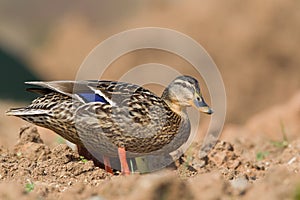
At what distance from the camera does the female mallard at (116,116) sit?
7371 millimetres

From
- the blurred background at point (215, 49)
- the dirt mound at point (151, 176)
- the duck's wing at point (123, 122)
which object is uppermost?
the blurred background at point (215, 49)

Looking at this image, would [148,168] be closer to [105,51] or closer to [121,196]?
[121,196]

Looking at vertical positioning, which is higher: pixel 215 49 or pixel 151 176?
pixel 215 49

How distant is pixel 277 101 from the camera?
21.9 metres

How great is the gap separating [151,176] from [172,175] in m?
0.17

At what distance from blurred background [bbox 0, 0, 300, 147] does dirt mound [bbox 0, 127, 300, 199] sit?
1110 cm

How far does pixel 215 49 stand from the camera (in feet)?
78.6

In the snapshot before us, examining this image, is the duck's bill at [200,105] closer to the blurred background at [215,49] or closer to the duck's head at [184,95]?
the duck's head at [184,95]

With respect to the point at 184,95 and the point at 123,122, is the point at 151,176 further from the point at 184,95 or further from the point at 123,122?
the point at 184,95

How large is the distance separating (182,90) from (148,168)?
2.67 feet

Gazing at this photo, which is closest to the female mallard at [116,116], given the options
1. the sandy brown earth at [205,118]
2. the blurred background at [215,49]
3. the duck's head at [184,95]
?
the duck's head at [184,95]

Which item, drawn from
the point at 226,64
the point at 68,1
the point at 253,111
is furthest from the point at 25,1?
the point at 253,111

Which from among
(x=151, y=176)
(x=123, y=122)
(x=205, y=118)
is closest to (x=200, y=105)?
(x=123, y=122)

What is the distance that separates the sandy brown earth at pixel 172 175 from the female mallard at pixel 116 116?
0.26m
